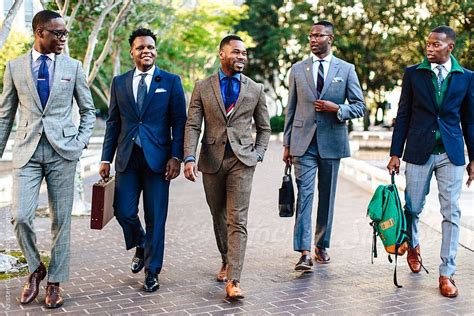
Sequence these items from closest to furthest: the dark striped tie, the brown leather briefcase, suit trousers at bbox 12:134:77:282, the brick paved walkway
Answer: suit trousers at bbox 12:134:77:282
the brick paved walkway
the brown leather briefcase
the dark striped tie

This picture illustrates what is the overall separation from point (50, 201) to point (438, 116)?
3.35m

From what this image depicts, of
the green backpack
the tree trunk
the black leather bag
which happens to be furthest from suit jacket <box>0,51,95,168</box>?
the green backpack

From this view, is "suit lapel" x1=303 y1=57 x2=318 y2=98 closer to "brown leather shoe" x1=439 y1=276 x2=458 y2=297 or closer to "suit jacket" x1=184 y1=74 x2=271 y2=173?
"suit jacket" x1=184 y1=74 x2=271 y2=173

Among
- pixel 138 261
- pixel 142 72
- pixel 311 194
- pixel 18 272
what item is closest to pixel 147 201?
pixel 138 261

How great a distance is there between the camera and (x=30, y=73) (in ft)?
20.0

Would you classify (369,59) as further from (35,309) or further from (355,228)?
(35,309)

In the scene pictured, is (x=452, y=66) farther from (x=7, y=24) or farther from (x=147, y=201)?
(x=7, y=24)

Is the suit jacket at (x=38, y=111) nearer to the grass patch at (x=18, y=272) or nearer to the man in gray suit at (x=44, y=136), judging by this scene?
the man in gray suit at (x=44, y=136)

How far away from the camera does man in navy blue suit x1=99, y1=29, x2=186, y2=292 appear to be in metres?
6.59

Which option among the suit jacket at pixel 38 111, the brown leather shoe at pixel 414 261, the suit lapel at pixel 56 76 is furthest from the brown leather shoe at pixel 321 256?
the suit lapel at pixel 56 76

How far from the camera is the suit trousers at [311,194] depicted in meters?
7.53

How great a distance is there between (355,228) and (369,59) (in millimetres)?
32702

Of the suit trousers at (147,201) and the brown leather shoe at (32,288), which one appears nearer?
the brown leather shoe at (32,288)

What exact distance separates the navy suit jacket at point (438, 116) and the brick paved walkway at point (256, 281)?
1.21 meters
